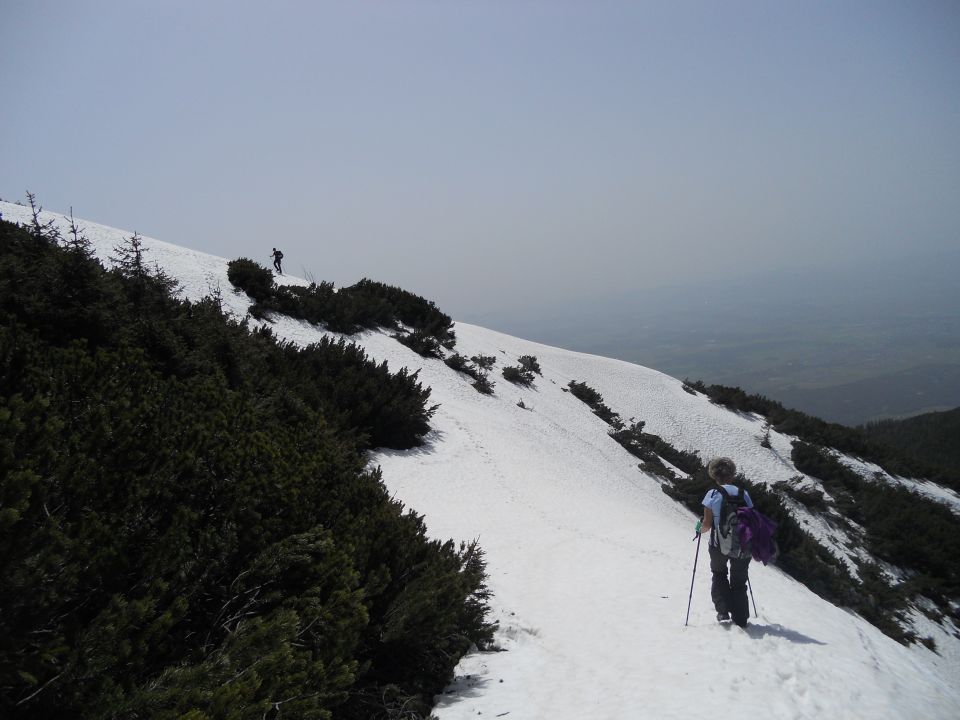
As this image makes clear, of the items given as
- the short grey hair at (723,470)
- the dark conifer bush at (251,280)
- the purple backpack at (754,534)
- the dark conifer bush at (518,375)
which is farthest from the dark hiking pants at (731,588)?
the dark conifer bush at (251,280)

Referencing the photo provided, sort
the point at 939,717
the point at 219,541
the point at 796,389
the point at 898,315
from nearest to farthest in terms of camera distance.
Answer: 1. the point at 219,541
2. the point at 939,717
3. the point at 796,389
4. the point at 898,315

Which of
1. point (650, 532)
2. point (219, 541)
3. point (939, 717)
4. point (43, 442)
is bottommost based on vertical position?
point (650, 532)

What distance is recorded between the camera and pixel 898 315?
196750mm

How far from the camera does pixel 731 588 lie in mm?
4703

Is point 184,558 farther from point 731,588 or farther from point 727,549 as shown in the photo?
point 731,588

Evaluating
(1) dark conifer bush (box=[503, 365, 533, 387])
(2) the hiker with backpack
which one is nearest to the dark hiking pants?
(2) the hiker with backpack

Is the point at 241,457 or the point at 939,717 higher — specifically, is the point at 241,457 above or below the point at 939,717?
above

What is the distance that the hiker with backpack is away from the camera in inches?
183

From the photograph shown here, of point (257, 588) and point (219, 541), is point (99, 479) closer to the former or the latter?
point (219, 541)

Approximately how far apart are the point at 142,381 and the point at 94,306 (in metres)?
2.10

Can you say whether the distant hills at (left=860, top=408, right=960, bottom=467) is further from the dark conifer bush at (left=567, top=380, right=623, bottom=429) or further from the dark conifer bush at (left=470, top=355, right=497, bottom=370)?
the dark conifer bush at (left=470, top=355, right=497, bottom=370)

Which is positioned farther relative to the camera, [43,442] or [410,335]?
[410,335]

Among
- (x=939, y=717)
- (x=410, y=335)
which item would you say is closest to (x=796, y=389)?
(x=410, y=335)

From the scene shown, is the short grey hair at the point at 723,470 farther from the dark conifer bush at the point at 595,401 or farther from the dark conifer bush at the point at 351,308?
the dark conifer bush at the point at 595,401
